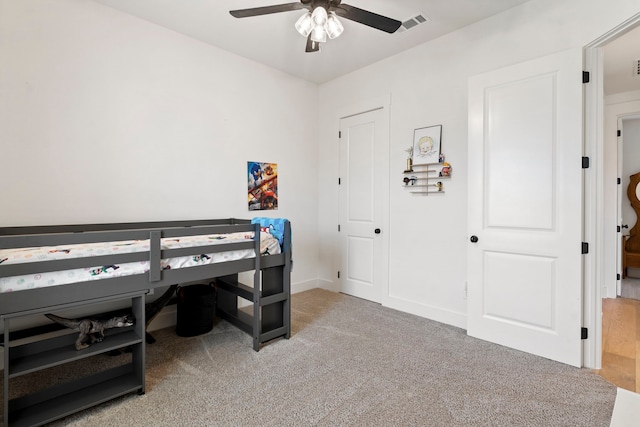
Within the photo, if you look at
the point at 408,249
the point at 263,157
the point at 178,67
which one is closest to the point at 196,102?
the point at 178,67

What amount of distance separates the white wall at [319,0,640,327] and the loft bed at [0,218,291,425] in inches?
63.6

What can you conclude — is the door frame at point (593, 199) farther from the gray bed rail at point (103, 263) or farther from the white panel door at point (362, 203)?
the gray bed rail at point (103, 263)

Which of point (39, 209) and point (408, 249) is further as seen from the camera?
point (408, 249)

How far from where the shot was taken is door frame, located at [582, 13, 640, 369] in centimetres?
223

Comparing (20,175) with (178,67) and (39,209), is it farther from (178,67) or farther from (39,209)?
(178,67)

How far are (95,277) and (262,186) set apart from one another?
2.15m

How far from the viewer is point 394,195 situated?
3498mm

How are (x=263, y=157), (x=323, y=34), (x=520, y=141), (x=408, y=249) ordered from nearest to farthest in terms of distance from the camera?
(x=323, y=34)
(x=520, y=141)
(x=408, y=249)
(x=263, y=157)

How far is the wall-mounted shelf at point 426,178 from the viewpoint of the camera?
10.1 ft

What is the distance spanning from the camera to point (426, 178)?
321cm

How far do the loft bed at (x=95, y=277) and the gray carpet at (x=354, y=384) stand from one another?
16cm

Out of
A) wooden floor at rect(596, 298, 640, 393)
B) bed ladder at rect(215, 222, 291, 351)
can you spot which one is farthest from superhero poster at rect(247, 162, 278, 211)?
wooden floor at rect(596, 298, 640, 393)

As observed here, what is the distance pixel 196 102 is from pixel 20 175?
154 centimetres

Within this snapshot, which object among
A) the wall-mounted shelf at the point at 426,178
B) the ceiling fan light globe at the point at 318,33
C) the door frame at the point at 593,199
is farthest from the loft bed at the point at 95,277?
the door frame at the point at 593,199
